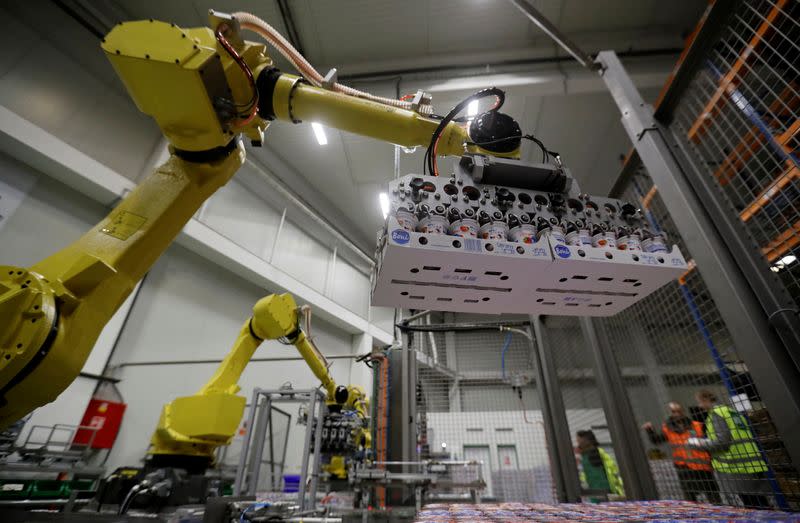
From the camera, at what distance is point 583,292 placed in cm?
131

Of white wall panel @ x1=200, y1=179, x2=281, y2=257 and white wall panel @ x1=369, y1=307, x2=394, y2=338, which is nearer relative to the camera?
white wall panel @ x1=200, y1=179, x2=281, y2=257

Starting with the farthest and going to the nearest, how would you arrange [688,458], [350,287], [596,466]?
[350,287] → [596,466] → [688,458]

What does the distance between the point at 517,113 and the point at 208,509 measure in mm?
5975

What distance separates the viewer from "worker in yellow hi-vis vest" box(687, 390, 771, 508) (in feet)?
5.19

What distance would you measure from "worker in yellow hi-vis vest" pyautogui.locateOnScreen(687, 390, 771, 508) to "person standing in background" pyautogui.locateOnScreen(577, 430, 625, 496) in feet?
10.0

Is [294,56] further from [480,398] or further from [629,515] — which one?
[480,398]

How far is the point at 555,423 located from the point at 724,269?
2238mm

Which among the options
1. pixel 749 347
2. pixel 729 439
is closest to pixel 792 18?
pixel 749 347

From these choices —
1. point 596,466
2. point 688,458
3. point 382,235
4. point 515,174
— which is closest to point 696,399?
point 688,458

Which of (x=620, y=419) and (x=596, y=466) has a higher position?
(x=620, y=419)

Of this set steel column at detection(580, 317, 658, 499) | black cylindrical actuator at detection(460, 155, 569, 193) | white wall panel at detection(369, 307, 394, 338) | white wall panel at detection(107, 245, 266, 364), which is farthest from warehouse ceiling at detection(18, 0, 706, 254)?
white wall panel at detection(369, 307, 394, 338)

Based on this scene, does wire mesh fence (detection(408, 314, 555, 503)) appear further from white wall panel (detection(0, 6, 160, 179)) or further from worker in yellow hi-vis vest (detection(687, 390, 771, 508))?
white wall panel (detection(0, 6, 160, 179))

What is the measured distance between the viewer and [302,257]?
7.49 metres

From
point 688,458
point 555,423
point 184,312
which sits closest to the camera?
point 688,458
